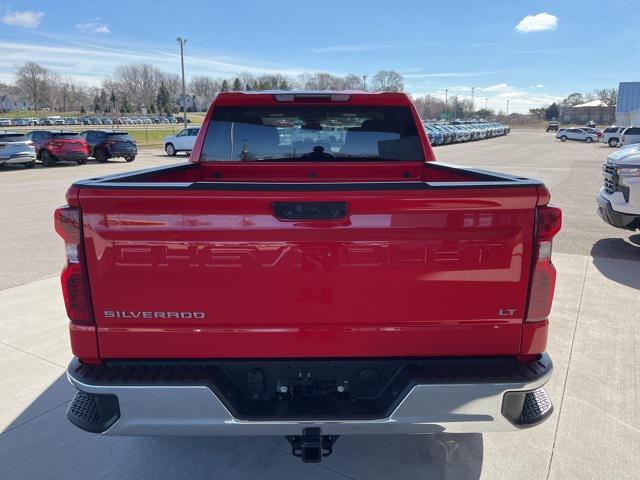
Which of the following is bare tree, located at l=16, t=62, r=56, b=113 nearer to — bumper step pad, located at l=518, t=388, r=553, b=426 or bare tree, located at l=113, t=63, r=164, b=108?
bare tree, located at l=113, t=63, r=164, b=108

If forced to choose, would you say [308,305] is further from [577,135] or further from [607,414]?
[577,135]

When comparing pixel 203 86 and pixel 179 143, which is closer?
pixel 179 143

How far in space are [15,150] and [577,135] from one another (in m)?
50.7

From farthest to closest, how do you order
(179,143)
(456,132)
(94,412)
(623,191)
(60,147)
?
(456,132) < (179,143) < (60,147) < (623,191) < (94,412)

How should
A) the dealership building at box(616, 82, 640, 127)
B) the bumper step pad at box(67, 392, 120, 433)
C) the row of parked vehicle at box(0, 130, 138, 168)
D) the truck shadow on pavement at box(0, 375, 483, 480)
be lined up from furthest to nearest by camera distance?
1. the dealership building at box(616, 82, 640, 127)
2. the row of parked vehicle at box(0, 130, 138, 168)
3. the truck shadow on pavement at box(0, 375, 483, 480)
4. the bumper step pad at box(67, 392, 120, 433)

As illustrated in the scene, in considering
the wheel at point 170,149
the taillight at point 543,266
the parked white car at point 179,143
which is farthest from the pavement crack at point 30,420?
the wheel at point 170,149

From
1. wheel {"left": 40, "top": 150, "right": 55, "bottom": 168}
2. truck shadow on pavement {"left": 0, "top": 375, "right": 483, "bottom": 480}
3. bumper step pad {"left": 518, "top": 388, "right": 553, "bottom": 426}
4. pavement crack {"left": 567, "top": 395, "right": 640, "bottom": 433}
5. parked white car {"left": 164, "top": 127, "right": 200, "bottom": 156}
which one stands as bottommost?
pavement crack {"left": 567, "top": 395, "right": 640, "bottom": 433}

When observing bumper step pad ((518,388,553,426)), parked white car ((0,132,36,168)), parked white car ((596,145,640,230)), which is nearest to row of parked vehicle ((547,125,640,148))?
parked white car ((596,145,640,230))

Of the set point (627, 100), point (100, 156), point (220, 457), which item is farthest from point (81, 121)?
point (220, 457)

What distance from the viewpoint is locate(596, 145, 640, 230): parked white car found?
689 cm

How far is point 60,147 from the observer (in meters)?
22.5

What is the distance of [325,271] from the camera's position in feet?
7.02

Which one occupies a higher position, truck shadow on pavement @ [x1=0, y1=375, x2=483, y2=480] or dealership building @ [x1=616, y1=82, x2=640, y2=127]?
dealership building @ [x1=616, y1=82, x2=640, y2=127]

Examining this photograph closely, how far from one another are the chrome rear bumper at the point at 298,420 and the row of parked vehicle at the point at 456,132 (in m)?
34.3
